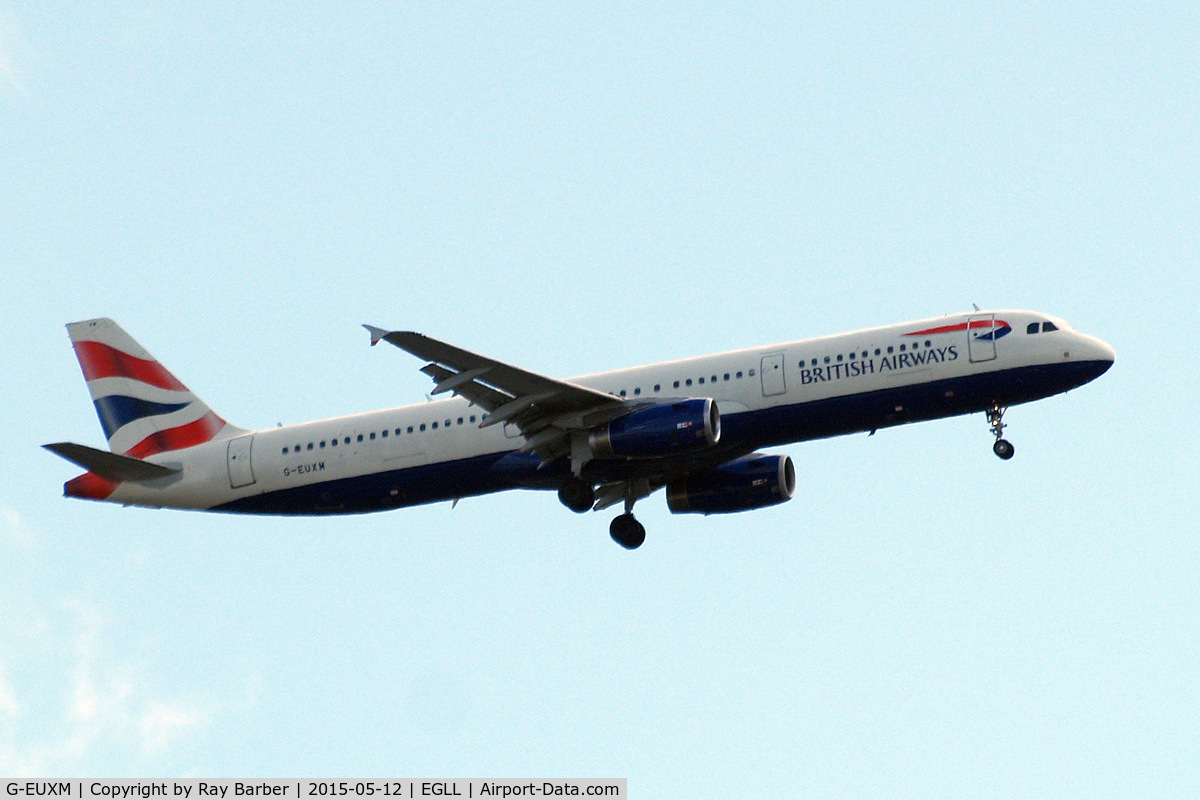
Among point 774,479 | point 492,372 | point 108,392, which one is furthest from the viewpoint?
point 108,392

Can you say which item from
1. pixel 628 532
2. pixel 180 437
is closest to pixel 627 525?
pixel 628 532

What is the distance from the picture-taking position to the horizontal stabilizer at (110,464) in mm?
44500

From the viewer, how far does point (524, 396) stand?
4075cm

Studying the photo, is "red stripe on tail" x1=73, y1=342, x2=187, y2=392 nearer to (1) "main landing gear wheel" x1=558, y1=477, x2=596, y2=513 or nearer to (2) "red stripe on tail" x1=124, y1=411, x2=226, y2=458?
(2) "red stripe on tail" x1=124, y1=411, x2=226, y2=458

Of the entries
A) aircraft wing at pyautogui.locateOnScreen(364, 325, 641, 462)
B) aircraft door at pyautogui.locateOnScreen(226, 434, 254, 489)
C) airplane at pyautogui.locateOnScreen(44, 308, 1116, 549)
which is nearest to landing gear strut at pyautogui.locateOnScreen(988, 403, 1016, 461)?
airplane at pyautogui.locateOnScreen(44, 308, 1116, 549)

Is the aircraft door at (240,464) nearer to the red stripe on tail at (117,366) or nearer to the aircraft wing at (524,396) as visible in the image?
the red stripe on tail at (117,366)

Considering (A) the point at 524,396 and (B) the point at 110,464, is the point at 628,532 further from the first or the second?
(B) the point at 110,464

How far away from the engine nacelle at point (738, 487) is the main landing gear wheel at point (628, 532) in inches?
50.9

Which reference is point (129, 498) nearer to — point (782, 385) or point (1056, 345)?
point (782, 385)

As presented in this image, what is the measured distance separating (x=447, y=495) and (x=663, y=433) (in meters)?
7.52

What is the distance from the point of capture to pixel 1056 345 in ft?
134

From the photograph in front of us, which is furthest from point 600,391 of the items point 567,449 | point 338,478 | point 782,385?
point 338,478

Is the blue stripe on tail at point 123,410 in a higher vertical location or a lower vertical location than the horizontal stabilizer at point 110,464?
higher

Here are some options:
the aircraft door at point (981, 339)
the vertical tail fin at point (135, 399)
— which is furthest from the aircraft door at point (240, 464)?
the aircraft door at point (981, 339)
